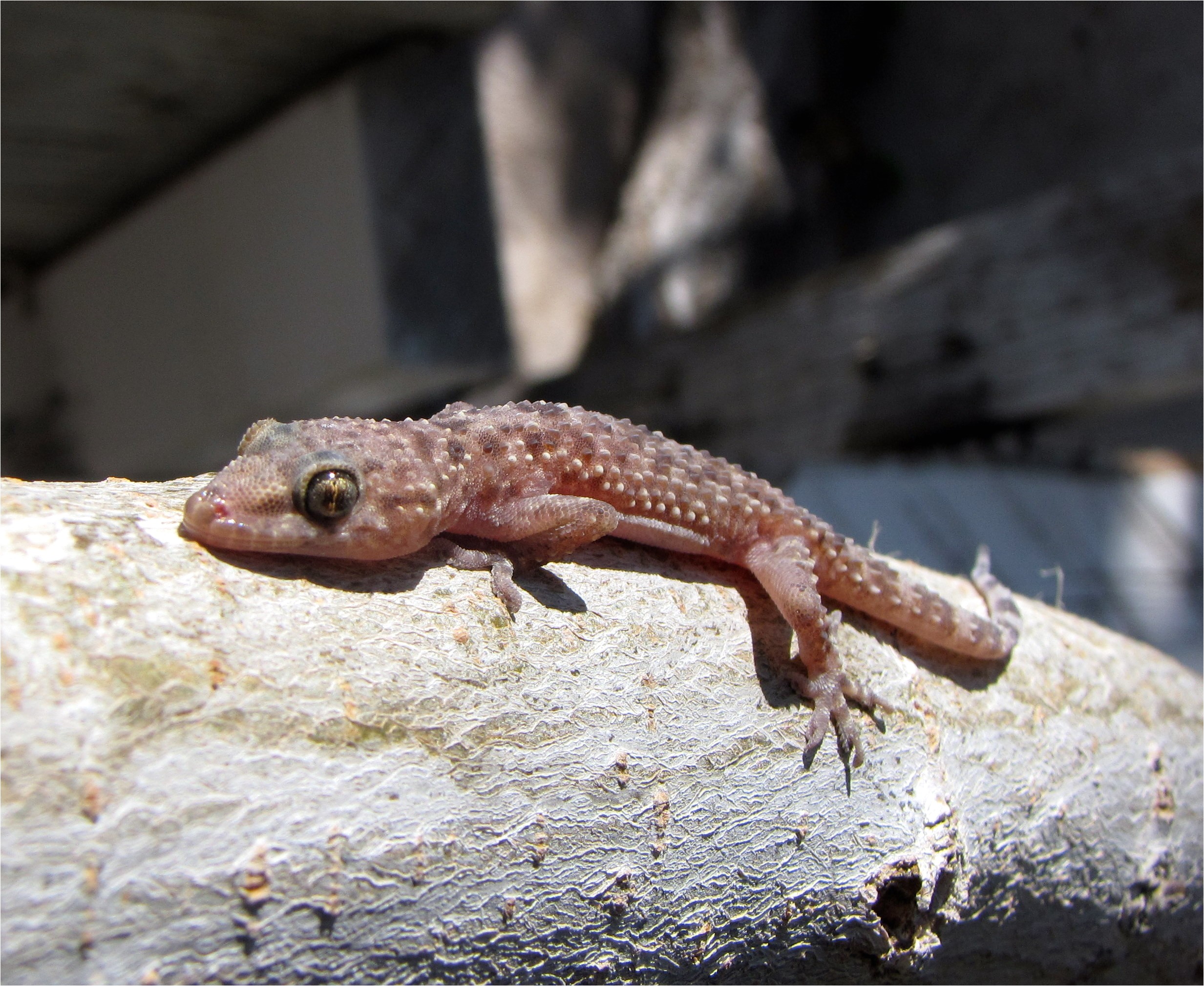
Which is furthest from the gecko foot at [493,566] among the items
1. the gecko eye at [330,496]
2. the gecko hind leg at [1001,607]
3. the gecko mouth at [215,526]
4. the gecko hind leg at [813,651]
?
the gecko hind leg at [1001,607]

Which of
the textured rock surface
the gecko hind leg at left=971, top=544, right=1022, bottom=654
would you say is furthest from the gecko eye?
the gecko hind leg at left=971, top=544, right=1022, bottom=654

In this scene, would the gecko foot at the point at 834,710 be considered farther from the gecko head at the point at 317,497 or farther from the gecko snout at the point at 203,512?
the gecko snout at the point at 203,512

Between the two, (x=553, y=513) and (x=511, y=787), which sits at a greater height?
(x=553, y=513)

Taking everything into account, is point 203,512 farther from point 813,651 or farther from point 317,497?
point 813,651

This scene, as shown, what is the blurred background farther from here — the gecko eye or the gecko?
the gecko eye

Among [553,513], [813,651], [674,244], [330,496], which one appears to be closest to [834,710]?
[813,651]

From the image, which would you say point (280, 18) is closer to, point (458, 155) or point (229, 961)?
point (458, 155)

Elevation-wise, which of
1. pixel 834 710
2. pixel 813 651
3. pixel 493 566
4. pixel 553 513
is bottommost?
pixel 834 710

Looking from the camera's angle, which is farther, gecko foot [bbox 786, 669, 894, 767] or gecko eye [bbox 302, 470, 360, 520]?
gecko foot [bbox 786, 669, 894, 767]
